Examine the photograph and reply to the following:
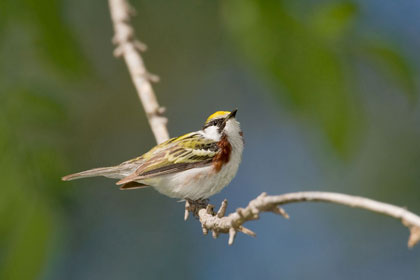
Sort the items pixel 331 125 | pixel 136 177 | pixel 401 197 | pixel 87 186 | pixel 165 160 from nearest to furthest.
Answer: pixel 331 125, pixel 136 177, pixel 165 160, pixel 401 197, pixel 87 186

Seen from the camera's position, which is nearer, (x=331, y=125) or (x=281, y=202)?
(x=281, y=202)

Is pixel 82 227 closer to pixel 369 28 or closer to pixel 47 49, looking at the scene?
pixel 47 49

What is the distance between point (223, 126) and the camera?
5902 mm

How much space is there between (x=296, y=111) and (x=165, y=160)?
111 inches

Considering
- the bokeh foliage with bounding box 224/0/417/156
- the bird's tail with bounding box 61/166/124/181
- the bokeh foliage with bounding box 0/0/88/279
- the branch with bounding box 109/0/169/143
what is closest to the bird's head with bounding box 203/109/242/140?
the branch with bounding box 109/0/169/143

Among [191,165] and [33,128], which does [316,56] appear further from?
[191,165]

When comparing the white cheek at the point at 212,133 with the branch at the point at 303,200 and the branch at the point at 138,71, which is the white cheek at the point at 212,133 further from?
the branch at the point at 303,200

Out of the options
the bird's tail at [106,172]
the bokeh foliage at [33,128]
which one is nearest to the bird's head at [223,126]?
the bird's tail at [106,172]

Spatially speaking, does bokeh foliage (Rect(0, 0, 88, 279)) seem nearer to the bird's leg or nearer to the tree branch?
the tree branch

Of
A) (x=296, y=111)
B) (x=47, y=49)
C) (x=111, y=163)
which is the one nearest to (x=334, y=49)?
→ (x=296, y=111)

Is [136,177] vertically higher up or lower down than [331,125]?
higher up

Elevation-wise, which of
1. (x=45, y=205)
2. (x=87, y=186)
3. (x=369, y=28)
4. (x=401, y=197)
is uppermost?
(x=87, y=186)

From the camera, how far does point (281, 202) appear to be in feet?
6.73

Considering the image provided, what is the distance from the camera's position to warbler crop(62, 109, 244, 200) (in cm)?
536
